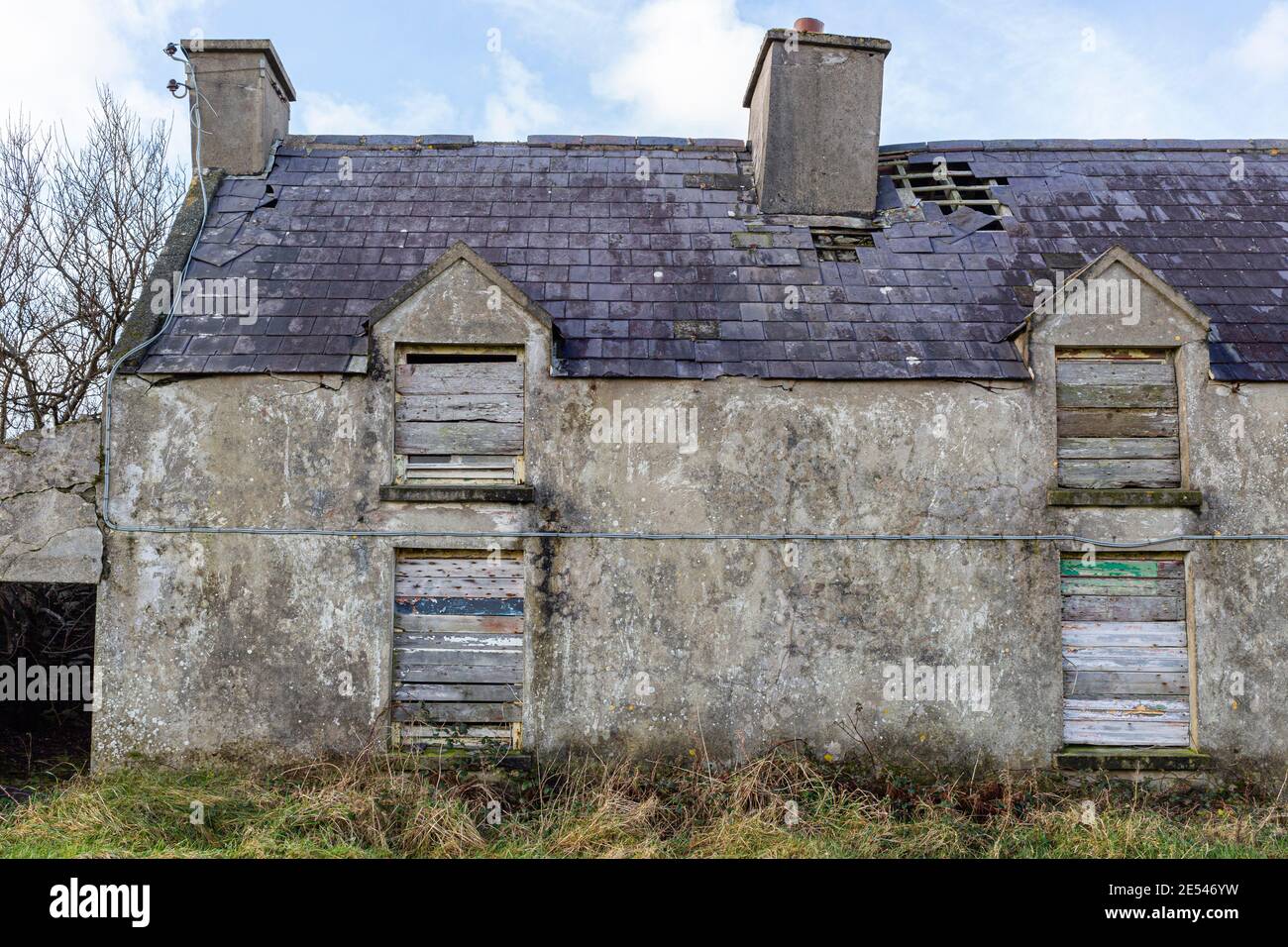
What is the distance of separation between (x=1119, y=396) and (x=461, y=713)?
672 centimetres

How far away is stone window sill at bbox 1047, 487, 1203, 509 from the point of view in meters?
8.35

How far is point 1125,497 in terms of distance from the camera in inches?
331

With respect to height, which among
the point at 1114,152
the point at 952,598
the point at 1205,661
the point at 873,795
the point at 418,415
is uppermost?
the point at 1114,152

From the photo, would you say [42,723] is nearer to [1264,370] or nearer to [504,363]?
[504,363]

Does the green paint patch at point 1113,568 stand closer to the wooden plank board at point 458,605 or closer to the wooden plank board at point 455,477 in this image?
the wooden plank board at point 458,605

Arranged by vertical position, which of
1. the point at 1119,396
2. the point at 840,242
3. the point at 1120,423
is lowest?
the point at 1120,423

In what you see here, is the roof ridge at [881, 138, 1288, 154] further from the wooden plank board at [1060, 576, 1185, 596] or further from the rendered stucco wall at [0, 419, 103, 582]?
the rendered stucco wall at [0, 419, 103, 582]

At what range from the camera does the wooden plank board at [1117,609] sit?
8438 millimetres

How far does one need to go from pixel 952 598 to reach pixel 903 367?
7.01 feet

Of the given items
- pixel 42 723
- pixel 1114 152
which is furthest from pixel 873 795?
pixel 42 723

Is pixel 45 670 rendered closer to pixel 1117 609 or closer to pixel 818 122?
pixel 818 122

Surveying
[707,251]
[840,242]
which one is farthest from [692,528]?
[840,242]

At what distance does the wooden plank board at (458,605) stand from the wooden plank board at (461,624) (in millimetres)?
36

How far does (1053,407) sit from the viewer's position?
857 cm
